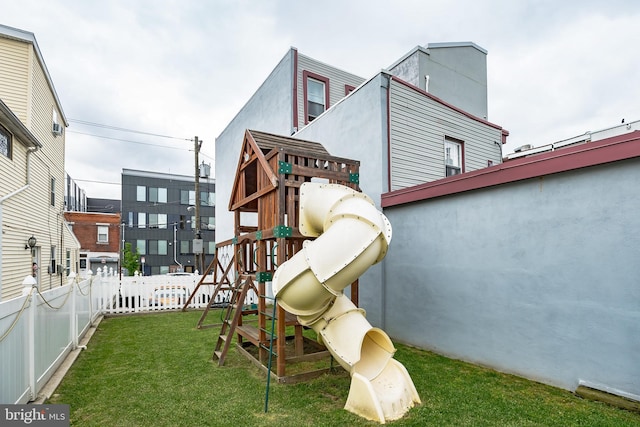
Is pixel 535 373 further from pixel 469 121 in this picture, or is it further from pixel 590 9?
pixel 590 9

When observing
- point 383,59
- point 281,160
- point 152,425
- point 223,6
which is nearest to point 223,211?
point 223,6

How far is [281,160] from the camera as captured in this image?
533cm

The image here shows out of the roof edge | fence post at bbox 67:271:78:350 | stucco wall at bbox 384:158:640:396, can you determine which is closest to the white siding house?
fence post at bbox 67:271:78:350

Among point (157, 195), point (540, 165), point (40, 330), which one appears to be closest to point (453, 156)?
point (540, 165)

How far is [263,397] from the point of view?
446 centimetres


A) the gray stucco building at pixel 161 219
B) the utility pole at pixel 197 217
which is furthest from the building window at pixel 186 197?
the utility pole at pixel 197 217

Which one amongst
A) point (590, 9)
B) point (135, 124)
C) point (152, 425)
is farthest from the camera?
point (135, 124)

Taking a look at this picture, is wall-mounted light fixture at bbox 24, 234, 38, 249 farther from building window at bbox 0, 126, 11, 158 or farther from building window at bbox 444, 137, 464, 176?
building window at bbox 444, 137, 464, 176

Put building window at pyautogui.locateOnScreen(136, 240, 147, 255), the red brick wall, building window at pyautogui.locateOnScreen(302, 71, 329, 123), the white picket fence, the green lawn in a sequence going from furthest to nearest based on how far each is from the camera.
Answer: building window at pyautogui.locateOnScreen(136, 240, 147, 255) → the red brick wall → building window at pyautogui.locateOnScreen(302, 71, 329, 123) → the green lawn → the white picket fence

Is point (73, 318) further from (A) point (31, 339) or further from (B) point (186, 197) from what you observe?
(B) point (186, 197)

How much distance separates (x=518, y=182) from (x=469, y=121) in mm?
5964

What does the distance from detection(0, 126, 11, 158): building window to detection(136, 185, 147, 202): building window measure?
29.1 metres

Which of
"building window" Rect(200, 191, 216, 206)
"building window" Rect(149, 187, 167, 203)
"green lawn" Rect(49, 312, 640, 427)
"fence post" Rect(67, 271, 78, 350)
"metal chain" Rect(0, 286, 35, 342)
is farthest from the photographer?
"building window" Rect(200, 191, 216, 206)

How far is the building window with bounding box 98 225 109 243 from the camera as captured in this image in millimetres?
31862
